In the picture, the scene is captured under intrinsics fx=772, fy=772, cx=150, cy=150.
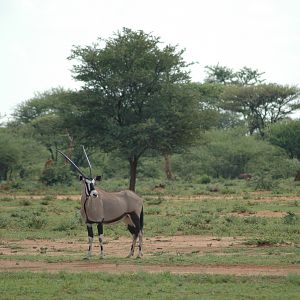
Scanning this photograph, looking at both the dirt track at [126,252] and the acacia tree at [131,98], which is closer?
the dirt track at [126,252]

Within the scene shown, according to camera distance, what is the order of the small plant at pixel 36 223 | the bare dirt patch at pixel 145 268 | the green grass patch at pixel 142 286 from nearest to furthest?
the green grass patch at pixel 142 286, the bare dirt patch at pixel 145 268, the small plant at pixel 36 223

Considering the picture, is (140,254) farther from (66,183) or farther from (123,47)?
(66,183)

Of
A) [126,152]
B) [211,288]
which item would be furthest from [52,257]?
[126,152]

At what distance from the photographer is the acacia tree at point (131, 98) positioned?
34875mm

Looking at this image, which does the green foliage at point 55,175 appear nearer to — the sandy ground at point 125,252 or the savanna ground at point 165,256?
the savanna ground at point 165,256

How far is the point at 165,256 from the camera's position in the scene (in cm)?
1476

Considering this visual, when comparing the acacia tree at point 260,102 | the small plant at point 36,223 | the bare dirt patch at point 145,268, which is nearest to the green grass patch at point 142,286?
the bare dirt patch at point 145,268

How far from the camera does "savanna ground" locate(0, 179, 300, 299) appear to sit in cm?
1071

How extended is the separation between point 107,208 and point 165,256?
152 cm

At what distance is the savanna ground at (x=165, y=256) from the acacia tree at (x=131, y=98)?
7.38m

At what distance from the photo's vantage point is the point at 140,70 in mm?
35219

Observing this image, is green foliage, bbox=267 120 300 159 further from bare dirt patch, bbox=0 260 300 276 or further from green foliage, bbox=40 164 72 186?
bare dirt patch, bbox=0 260 300 276

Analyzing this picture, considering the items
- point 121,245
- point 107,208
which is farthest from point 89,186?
point 121,245

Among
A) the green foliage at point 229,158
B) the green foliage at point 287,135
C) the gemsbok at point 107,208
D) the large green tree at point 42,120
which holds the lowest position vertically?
the gemsbok at point 107,208
